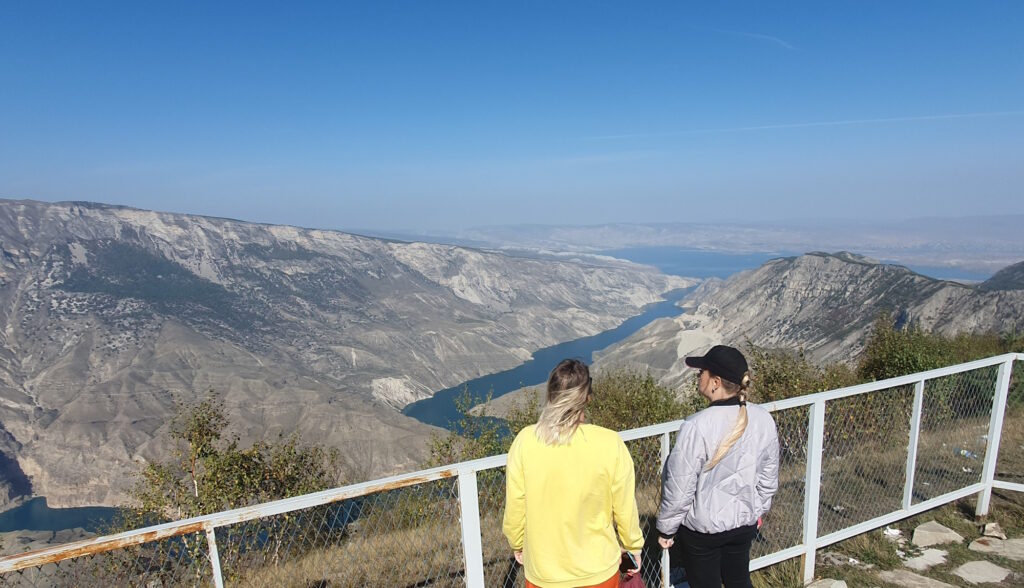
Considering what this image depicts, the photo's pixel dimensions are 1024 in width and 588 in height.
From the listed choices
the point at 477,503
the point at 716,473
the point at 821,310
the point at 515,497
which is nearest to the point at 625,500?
the point at 515,497

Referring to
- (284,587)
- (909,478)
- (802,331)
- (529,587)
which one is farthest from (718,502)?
(802,331)

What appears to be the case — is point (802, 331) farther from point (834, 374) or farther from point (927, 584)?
point (927, 584)

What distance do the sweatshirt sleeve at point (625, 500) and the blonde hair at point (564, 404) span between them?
0.30m

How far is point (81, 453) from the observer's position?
113125 millimetres

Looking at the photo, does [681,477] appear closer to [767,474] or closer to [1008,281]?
[767,474]

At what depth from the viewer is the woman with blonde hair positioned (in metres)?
2.85

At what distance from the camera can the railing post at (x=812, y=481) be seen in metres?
5.15

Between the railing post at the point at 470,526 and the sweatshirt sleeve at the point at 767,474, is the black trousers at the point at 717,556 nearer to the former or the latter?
the sweatshirt sleeve at the point at 767,474

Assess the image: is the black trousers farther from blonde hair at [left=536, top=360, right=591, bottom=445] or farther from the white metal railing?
blonde hair at [left=536, top=360, right=591, bottom=445]

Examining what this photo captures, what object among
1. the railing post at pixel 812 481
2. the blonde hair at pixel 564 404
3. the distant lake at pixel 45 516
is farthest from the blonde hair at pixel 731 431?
the distant lake at pixel 45 516

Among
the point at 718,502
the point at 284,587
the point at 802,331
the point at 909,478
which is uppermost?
the point at 718,502

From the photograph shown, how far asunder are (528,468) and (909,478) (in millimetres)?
5683

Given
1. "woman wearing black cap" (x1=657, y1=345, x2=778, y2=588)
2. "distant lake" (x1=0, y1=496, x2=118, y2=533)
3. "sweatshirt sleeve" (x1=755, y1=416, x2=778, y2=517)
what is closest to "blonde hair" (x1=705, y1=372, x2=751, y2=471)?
"woman wearing black cap" (x1=657, y1=345, x2=778, y2=588)

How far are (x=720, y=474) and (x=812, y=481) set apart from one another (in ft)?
8.33
